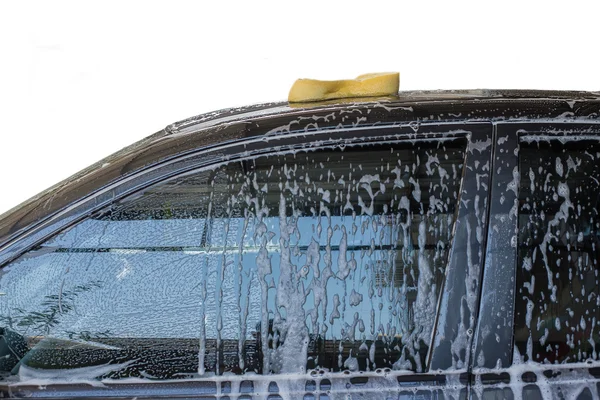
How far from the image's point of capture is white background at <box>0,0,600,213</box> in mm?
6234

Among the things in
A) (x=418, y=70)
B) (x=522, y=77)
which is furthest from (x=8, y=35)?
(x=522, y=77)

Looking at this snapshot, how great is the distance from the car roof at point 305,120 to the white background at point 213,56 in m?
4.61

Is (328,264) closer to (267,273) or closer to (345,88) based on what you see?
(267,273)

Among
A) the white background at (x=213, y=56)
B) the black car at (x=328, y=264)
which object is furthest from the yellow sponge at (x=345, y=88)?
the white background at (x=213, y=56)

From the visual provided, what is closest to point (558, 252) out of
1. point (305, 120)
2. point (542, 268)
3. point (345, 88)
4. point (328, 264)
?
point (542, 268)

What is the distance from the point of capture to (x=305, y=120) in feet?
5.65

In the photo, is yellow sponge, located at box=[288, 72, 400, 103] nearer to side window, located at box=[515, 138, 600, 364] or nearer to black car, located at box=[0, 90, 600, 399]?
black car, located at box=[0, 90, 600, 399]

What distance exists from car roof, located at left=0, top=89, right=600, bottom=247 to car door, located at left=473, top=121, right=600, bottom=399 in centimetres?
6

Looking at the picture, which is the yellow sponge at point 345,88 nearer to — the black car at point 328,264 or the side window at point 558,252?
the black car at point 328,264

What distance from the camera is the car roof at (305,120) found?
5.59ft

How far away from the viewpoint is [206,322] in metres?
1.69

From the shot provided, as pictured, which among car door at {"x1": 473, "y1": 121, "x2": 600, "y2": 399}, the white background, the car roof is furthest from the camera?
the white background

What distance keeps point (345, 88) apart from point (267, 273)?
0.64 metres

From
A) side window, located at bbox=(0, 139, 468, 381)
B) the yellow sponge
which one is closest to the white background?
the yellow sponge
